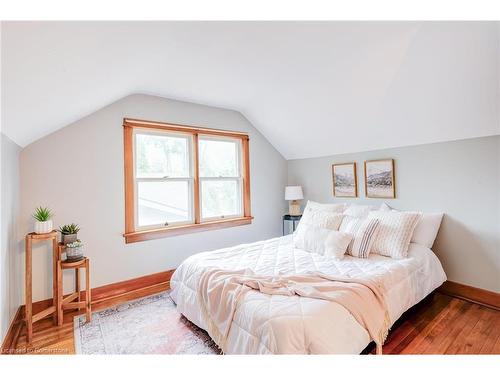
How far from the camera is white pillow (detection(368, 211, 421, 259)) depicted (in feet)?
8.09

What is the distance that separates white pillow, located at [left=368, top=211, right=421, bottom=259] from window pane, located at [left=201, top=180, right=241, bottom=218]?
2.16 meters

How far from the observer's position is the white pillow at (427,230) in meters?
2.68

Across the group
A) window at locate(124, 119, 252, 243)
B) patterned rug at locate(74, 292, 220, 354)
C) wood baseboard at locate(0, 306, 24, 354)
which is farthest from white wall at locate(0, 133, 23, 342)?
window at locate(124, 119, 252, 243)

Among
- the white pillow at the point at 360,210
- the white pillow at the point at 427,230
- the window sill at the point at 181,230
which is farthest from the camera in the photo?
the white pillow at the point at 360,210

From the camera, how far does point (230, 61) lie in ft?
7.81

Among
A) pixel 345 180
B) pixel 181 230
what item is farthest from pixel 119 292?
pixel 345 180

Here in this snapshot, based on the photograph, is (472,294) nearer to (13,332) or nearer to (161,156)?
(161,156)

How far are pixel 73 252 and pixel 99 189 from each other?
0.75m

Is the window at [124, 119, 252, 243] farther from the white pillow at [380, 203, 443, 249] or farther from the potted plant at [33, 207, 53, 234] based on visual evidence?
the white pillow at [380, 203, 443, 249]

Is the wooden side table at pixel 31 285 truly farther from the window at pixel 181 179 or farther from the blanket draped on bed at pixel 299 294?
the blanket draped on bed at pixel 299 294

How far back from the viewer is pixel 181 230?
11.1ft

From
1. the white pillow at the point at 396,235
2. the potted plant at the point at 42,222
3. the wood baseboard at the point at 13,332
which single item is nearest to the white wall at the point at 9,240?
the wood baseboard at the point at 13,332

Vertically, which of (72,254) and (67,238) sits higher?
(67,238)

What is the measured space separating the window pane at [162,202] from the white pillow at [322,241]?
1643 mm
